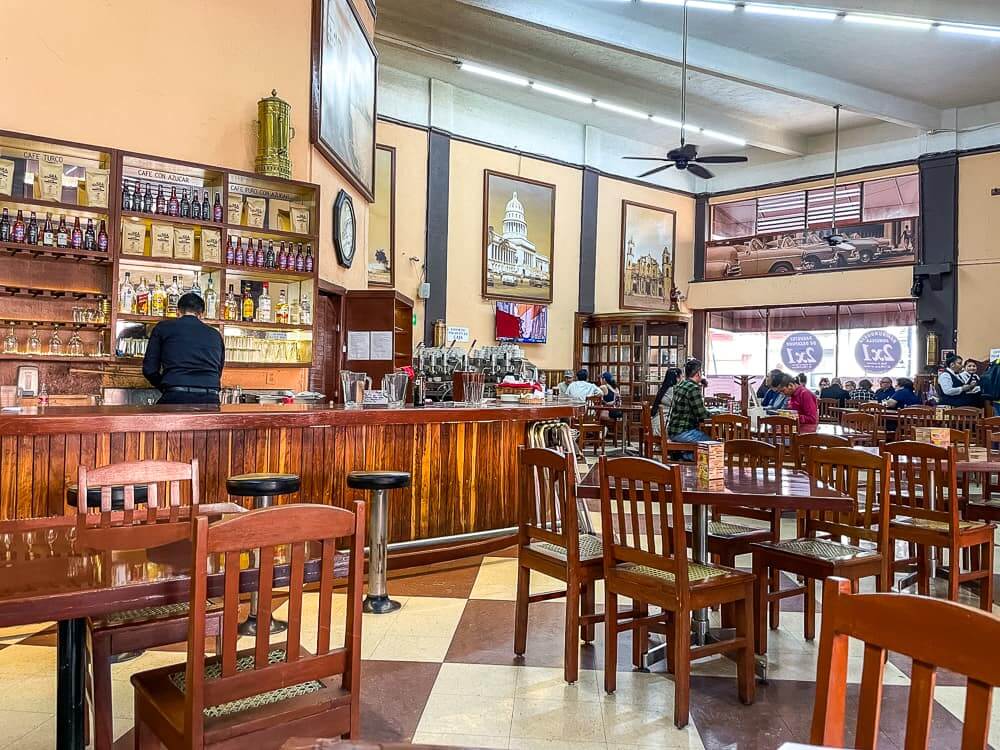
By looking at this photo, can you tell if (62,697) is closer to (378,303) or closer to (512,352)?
(378,303)

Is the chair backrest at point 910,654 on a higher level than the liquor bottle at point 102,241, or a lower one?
lower

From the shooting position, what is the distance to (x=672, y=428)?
6422 mm

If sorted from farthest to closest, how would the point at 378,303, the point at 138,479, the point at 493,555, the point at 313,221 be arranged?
the point at 378,303 < the point at 313,221 < the point at 493,555 < the point at 138,479

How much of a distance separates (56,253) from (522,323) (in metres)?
8.09

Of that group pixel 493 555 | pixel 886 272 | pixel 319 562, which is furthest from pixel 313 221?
pixel 886 272

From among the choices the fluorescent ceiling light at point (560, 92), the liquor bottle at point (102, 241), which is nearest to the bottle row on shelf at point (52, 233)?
the liquor bottle at point (102, 241)

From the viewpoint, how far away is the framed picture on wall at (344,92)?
618cm

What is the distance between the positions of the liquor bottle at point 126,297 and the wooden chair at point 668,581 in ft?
12.9

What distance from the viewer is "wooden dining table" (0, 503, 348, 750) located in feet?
5.22

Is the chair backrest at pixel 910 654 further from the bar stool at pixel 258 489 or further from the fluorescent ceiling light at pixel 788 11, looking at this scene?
the fluorescent ceiling light at pixel 788 11

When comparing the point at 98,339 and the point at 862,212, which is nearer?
the point at 98,339

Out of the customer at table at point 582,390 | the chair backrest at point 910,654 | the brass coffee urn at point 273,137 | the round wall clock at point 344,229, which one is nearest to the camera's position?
the chair backrest at point 910,654

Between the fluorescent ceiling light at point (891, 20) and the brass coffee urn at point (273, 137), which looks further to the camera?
the fluorescent ceiling light at point (891, 20)

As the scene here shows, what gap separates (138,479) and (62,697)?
0.78 meters
